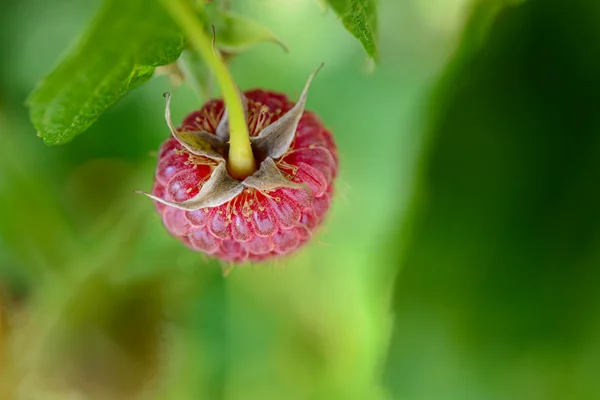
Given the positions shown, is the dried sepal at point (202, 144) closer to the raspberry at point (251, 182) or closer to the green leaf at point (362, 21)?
the raspberry at point (251, 182)

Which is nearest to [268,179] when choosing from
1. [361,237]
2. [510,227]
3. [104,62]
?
[104,62]

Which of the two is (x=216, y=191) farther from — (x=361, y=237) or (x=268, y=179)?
(x=361, y=237)

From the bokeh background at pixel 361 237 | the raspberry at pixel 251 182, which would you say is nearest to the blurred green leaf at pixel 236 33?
the raspberry at pixel 251 182

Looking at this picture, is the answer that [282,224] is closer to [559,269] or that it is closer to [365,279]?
[559,269]

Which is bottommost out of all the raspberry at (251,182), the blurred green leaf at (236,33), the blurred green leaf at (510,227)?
the blurred green leaf at (510,227)

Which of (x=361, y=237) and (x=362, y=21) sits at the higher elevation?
(x=362, y=21)

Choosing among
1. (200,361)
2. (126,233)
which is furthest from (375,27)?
(200,361)

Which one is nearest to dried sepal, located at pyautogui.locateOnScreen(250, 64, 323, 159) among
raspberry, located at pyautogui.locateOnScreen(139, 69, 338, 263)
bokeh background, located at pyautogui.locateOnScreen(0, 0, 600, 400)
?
raspberry, located at pyautogui.locateOnScreen(139, 69, 338, 263)
